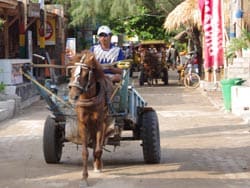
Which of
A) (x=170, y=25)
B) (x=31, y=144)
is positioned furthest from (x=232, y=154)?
(x=170, y=25)

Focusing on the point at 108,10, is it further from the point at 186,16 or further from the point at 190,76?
the point at 186,16

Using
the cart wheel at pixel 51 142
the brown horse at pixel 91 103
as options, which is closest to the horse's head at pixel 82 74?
the brown horse at pixel 91 103

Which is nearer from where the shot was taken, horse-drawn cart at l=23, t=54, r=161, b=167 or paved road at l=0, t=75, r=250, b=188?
paved road at l=0, t=75, r=250, b=188

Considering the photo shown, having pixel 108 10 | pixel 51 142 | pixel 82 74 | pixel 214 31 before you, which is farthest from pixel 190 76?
pixel 82 74

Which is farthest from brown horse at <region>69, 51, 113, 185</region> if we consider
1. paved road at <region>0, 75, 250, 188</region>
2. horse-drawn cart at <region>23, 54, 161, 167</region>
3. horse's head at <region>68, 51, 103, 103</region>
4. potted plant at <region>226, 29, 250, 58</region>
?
potted plant at <region>226, 29, 250, 58</region>

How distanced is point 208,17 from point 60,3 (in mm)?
14269

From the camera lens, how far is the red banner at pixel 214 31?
23889 millimetres

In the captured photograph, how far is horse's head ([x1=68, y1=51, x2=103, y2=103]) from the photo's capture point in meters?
8.63

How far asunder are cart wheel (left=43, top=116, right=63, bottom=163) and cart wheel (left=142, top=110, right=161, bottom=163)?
1368mm

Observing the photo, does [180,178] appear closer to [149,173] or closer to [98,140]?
[149,173]

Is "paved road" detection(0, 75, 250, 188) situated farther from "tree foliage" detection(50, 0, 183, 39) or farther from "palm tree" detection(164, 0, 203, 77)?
"tree foliage" detection(50, 0, 183, 39)

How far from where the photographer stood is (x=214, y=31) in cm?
2402

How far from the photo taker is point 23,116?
1919 centimetres

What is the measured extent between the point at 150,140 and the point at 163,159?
3.08 ft
